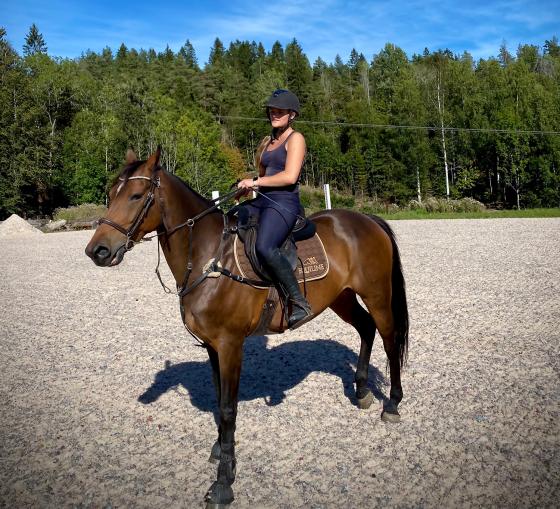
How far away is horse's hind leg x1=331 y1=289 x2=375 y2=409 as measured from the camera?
493 cm

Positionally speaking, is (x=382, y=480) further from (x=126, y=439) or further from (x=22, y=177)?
(x=22, y=177)

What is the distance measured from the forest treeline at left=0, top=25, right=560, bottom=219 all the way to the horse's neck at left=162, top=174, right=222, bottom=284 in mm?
29637

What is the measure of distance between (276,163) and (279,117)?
1.27 feet

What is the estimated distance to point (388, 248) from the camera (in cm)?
490

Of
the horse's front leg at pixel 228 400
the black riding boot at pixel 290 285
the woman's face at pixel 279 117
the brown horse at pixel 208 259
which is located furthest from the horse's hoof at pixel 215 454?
the woman's face at pixel 279 117

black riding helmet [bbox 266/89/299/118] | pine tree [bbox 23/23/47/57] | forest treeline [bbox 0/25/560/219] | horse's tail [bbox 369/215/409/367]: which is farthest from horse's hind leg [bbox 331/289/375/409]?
pine tree [bbox 23/23/47/57]

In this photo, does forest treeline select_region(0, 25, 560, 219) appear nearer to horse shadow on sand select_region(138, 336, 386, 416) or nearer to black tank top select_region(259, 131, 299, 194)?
horse shadow on sand select_region(138, 336, 386, 416)

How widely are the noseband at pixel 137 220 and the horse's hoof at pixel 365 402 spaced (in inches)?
116

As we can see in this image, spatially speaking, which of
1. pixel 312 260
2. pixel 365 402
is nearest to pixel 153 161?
pixel 312 260

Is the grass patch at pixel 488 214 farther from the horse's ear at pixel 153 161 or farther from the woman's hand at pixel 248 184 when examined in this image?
the horse's ear at pixel 153 161

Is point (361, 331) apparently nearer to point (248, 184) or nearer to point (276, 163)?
point (276, 163)

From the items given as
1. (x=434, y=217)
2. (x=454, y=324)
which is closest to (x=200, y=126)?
(x=434, y=217)

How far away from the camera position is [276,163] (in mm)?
3926

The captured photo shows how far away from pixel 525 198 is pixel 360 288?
4742 centimetres
